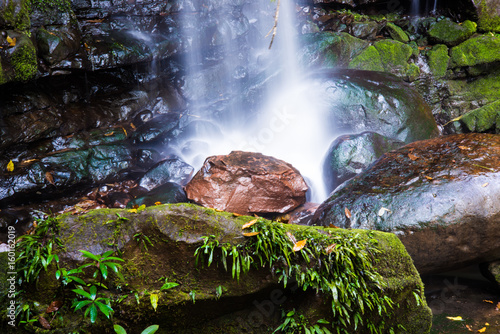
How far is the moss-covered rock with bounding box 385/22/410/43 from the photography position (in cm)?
1119

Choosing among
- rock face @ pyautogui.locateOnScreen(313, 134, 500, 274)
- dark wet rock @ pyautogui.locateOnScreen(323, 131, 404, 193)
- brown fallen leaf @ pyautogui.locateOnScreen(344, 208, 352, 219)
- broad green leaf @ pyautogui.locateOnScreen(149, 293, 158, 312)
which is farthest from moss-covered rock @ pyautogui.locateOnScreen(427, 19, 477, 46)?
broad green leaf @ pyautogui.locateOnScreen(149, 293, 158, 312)

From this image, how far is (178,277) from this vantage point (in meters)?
2.54

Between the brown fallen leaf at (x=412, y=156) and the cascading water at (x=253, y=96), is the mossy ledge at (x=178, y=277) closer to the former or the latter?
the brown fallen leaf at (x=412, y=156)

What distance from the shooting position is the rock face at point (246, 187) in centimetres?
578

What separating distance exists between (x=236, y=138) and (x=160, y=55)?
3128 millimetres

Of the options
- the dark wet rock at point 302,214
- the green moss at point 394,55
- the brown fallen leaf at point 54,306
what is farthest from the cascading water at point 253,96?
the brown fallen leaf at point 54,306

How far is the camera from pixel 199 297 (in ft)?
8.22

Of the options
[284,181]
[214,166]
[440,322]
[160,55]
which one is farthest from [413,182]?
[160,55]

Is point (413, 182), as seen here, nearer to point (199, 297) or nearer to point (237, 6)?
point (199, 297)

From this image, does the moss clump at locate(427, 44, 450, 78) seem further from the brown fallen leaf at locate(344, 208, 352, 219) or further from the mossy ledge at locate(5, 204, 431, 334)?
the mossy ledge at locate(5, 204, 431, 334)

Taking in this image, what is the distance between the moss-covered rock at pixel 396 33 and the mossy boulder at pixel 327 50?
2092 mm

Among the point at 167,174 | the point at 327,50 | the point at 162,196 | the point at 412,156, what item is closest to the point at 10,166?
the point at 167,174

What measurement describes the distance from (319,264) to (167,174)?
515 centimetres

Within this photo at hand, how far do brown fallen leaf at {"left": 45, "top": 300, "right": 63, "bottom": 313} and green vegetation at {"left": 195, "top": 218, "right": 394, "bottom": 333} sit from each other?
3.24 feet
